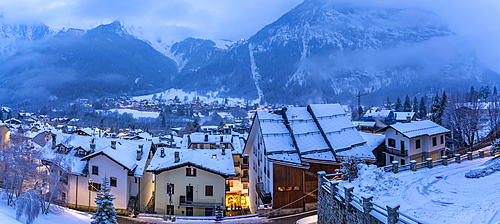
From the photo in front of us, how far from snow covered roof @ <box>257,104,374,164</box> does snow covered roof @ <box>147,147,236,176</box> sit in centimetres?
756

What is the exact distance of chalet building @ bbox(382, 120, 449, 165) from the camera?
3106 centimetres

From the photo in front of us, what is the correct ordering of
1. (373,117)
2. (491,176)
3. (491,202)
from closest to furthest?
(491,202) → (491,176) → (373,117)

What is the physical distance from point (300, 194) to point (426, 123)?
871 inches

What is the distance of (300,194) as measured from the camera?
24.1 m

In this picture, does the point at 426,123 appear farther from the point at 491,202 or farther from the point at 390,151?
the point at 491,202

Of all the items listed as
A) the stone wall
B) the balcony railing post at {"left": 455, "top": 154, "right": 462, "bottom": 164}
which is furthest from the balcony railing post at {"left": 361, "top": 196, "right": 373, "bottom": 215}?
the balcony railing post at {"left": 455, "top": 154, "right": 462, "bottom": 164}

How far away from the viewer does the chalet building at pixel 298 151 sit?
77.9 ft

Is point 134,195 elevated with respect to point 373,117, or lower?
lower

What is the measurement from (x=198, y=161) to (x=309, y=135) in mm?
13046

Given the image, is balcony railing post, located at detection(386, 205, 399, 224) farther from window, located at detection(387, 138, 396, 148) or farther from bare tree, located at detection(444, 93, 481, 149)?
bare tree, located at detection(444, 93, 481, 149)

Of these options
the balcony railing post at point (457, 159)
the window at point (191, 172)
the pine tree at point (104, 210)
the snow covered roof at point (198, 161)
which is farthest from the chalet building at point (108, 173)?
the balcony railing post at point (457, 159)

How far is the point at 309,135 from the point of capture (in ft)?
85.5

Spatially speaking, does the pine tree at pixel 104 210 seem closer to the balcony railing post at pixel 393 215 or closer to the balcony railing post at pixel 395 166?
the balcony railing post at pixel 393 215

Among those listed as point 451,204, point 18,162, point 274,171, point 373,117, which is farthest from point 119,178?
point 373,117
